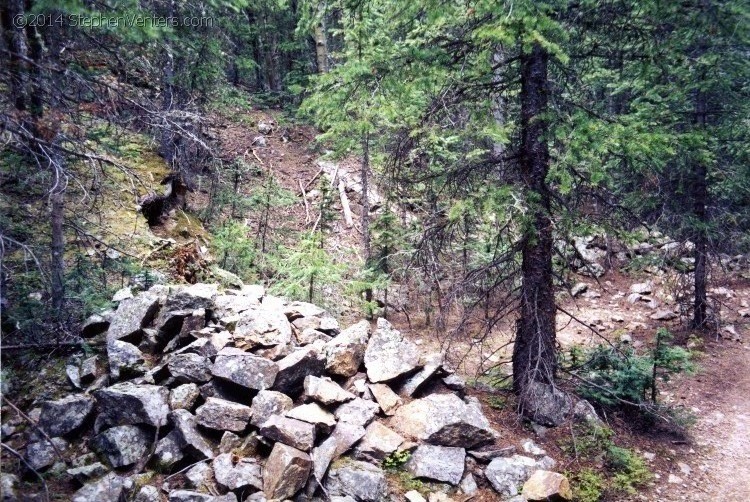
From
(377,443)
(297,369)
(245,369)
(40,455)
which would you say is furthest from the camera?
(297,369)

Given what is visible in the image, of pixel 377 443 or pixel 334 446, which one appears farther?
pixel 377 443

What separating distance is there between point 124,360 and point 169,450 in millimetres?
1363

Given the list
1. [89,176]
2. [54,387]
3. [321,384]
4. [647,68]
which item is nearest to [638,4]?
[647,68]

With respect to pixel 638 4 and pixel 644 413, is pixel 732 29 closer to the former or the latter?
pixel 638 4

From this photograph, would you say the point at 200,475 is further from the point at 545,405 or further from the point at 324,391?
the point at 545,405

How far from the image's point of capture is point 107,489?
441cm

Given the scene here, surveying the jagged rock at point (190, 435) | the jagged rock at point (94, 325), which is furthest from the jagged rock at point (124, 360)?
the jagged rock at point (190, 435)

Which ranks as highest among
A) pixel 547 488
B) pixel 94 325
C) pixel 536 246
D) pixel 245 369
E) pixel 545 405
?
pixel 536 246

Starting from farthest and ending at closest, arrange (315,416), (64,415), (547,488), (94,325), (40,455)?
(94,325)
(315,416)
(547,488)
(64,415)
(40,455)

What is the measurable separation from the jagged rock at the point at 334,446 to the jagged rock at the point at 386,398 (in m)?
0.56

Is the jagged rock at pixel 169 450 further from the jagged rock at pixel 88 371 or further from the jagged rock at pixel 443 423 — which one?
the jagged rock at pixel 443 423

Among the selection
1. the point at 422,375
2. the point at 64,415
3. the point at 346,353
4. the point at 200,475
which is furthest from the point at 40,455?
the point at 422,375

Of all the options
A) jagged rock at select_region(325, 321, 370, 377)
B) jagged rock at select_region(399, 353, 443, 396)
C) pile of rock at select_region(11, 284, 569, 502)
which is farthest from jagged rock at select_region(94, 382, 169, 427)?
jagged rock at select_region(399, 353, 443, 396)

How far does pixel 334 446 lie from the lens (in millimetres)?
5402
